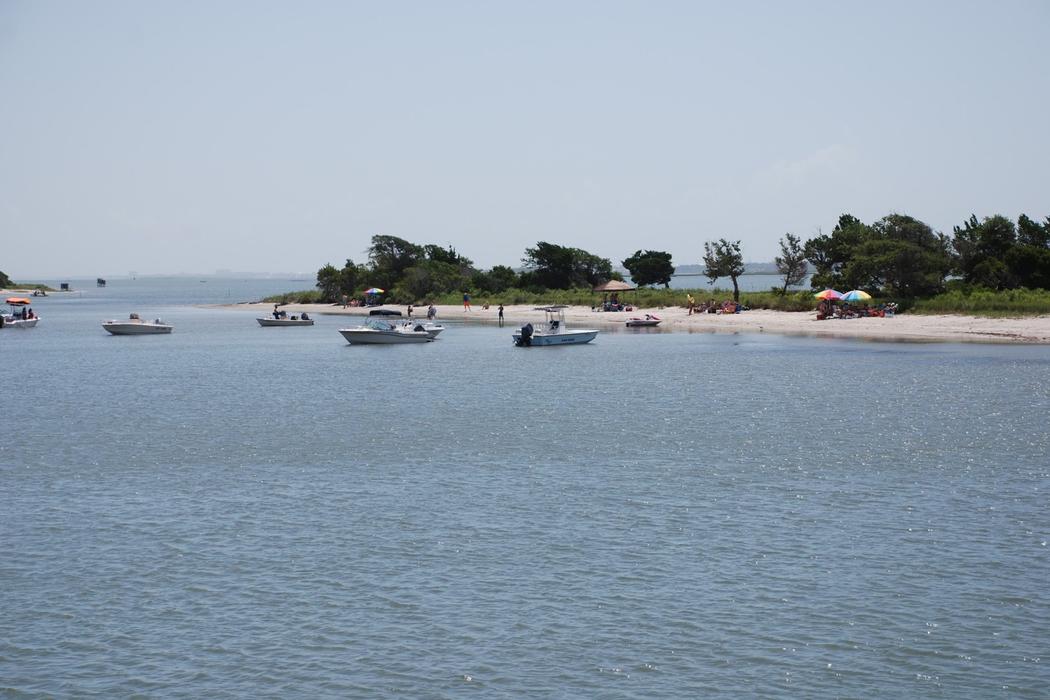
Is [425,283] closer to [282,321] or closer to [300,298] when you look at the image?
[300,298]

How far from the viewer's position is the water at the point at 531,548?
Result: 15.2m

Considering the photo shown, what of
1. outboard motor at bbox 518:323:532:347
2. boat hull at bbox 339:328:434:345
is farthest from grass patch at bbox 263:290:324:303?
outboard motor at bbox 518:323:532:347

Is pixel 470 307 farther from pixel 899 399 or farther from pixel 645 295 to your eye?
pixel 899 399

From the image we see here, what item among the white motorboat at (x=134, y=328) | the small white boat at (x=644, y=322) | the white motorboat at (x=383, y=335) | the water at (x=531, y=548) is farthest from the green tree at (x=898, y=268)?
the white motorboat at (x=134, y=328)

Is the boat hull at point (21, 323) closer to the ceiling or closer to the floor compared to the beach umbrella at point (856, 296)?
closer to the floor

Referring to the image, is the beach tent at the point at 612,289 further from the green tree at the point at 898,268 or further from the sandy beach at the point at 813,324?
the green tree at the point at 898,268

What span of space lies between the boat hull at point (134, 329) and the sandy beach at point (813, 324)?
105 feet

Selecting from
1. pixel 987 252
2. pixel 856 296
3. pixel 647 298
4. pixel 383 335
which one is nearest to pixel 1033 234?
pixel 987 252

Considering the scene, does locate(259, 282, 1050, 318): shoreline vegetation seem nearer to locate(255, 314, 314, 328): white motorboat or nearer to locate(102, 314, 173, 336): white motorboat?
locate(255, 314, 314, 328): white motorboat

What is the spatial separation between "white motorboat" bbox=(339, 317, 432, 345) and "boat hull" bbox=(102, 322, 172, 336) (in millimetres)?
24299

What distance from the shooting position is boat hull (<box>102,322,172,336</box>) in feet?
320

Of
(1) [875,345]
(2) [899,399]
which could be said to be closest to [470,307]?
(1) [875,345]

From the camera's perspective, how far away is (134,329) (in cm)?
9775

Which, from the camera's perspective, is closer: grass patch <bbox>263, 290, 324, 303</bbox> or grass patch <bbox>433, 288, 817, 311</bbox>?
grass patch <bbox>433, 288, 817, 311</bbox>
